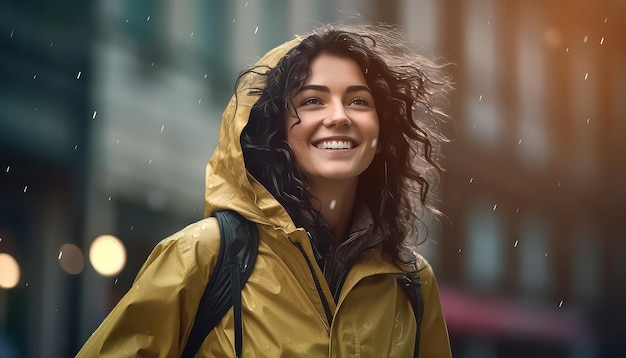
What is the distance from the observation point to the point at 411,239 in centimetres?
284

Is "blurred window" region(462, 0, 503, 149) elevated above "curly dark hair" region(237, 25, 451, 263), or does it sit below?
below

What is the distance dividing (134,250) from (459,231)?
6.83 metres

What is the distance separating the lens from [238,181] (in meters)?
2.50

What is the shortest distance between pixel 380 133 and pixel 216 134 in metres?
7.90

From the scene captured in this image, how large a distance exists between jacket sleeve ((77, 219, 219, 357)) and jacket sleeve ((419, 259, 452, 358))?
787mm

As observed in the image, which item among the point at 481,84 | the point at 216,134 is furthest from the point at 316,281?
the point at 481,84

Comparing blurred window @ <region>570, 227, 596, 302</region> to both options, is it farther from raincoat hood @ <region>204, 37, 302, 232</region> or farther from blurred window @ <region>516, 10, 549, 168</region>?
raincoat hood @ <region>204, 37, 302, 232</region>

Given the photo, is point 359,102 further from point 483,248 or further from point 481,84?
point 481,84

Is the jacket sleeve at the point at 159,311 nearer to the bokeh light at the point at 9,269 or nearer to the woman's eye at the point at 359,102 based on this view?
the woman's eye at the point at 359,102

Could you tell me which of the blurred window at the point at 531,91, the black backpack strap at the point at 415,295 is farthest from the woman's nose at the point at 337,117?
the blurred window at the point at 531,91

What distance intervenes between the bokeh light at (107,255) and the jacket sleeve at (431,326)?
6.75 m

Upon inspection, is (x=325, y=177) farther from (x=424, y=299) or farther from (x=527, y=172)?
(x=527, y=172)

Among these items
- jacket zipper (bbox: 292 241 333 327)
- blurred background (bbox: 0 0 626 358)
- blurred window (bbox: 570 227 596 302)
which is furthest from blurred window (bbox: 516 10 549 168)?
jacket zipper (bbox: 292 241 333 327)

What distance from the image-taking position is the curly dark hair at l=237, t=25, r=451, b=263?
2584mm
